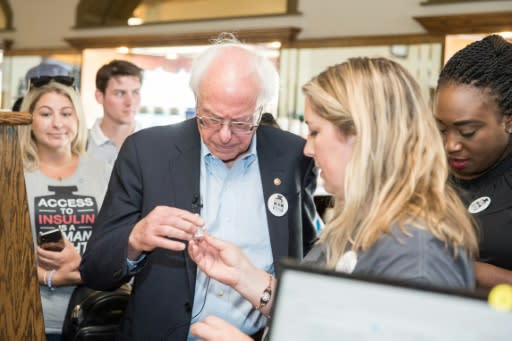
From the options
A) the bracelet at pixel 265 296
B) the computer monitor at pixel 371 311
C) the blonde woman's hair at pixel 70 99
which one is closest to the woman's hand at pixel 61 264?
the blonde woman's hair at pixel 70 99

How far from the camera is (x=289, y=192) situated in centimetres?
234

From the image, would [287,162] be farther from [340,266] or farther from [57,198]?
[57,198]

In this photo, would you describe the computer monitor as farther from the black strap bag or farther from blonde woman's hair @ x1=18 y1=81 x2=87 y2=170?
blonde woman's hair @ x1=18 y1=81 x2=87 y2=170

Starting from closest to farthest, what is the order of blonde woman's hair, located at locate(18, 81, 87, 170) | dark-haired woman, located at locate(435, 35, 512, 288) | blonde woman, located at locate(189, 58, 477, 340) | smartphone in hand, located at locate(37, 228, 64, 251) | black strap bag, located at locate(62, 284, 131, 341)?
1. blonde woman, located at locate(189, 58, 477, 340)
2. dark-haired woman, located at locate(435, 35, 512, 288)
3. black strap bag, located at locate(62, 284, 131, 341)
4. smartphone in hand, located at locate(37, 228, 64, 251)
5. blonde woman's hair, located at locate(18, 81, 87, 170)

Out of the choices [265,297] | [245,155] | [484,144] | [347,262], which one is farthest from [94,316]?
[484,144]

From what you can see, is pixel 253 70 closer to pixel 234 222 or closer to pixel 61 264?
pixel 234 222

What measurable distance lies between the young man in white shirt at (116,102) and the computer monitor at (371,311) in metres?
3.90

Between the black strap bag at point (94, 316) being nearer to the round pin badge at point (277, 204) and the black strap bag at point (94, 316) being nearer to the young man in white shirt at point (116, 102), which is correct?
the round pin badge at point (277, 204)

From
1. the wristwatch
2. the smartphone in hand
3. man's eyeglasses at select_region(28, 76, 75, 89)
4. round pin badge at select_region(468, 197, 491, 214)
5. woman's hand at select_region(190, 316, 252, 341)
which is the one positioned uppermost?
man's eyeglasses at select_region(28, 76, 75, 89)

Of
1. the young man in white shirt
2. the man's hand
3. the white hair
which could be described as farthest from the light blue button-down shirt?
the young man in white shirt

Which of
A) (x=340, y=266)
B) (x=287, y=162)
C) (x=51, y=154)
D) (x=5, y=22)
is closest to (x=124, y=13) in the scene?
(x=5, y=22)

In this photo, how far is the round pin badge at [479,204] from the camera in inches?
81.1

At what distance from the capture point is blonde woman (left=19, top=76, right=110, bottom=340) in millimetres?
2914

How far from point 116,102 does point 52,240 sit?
2.47 meters
